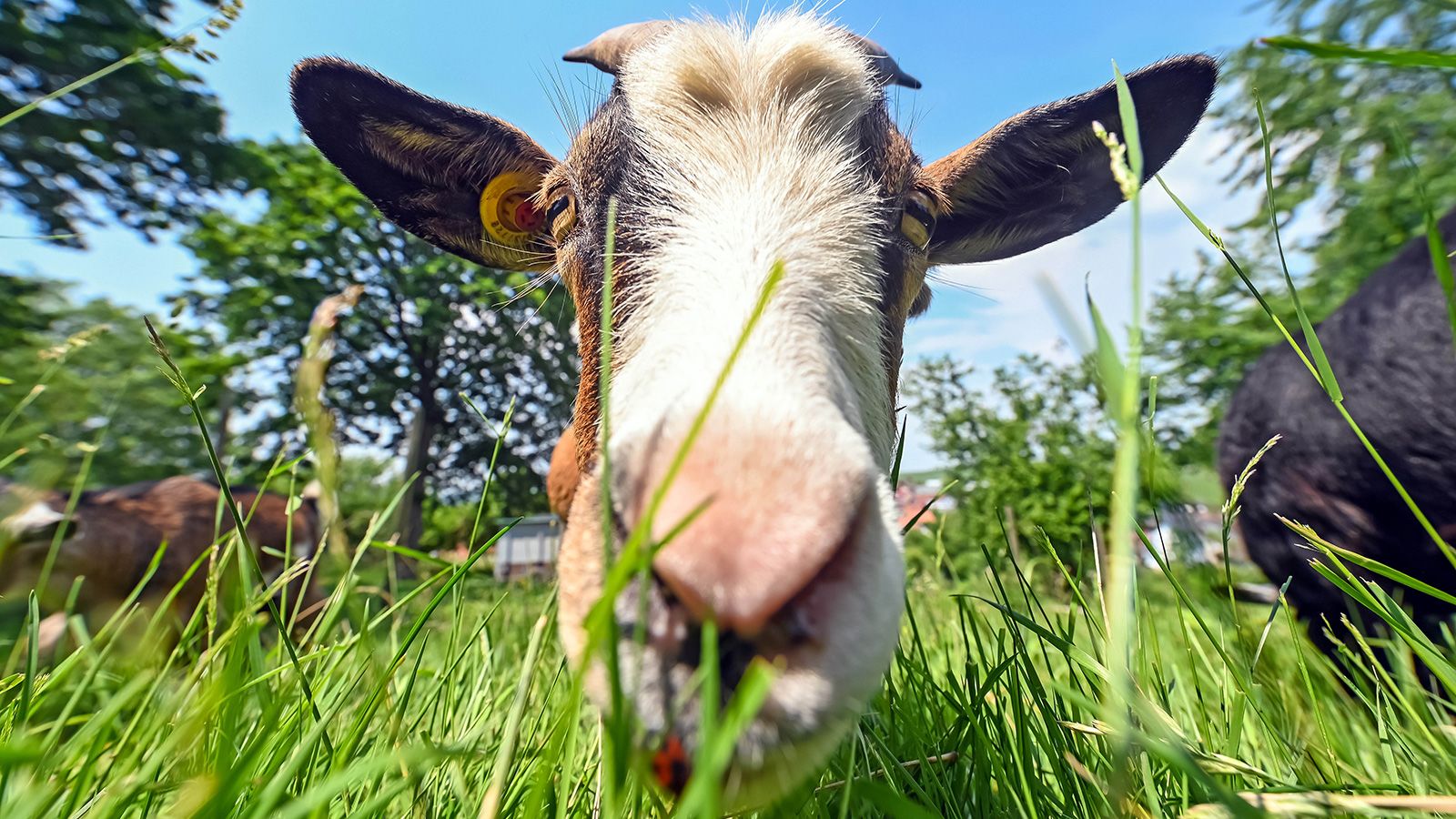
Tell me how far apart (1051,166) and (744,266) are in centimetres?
205

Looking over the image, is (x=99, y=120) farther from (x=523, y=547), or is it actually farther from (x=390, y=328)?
(x=523, y=547)

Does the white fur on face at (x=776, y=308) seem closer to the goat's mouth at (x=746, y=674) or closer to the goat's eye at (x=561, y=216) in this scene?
the goat's mouth at (x=746, y=674)

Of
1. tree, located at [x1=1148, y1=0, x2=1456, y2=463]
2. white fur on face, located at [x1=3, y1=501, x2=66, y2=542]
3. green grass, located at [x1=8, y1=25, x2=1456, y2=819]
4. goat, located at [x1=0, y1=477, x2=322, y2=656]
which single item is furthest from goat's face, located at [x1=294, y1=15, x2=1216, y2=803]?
tree, located at [x1=1148, y1=0, x2=1456, y2=463]

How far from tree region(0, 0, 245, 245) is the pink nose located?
13103 millimetres

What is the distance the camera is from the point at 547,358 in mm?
17047

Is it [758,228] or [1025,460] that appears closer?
[758,228]

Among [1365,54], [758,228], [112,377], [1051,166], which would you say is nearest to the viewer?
[1365,54]

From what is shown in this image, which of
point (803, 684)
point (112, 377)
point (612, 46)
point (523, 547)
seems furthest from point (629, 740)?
point (523, 547)

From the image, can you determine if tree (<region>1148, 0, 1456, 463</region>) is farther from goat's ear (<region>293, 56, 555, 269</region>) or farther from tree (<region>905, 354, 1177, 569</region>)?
goat's ear (<region>293, 56, 555, 269</region>)

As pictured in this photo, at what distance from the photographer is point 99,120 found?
1058 centimetres

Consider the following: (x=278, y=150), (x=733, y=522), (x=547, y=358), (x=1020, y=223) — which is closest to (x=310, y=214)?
(x=278, y=150)

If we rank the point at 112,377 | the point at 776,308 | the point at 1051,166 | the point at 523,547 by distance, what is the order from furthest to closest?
1. the point at 523,547
2. the point at 112,377
3. the point at 1051,166
4. the point at 776,308

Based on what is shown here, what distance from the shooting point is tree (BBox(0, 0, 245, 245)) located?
380 inches

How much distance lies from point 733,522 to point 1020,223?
2750 millimetres
